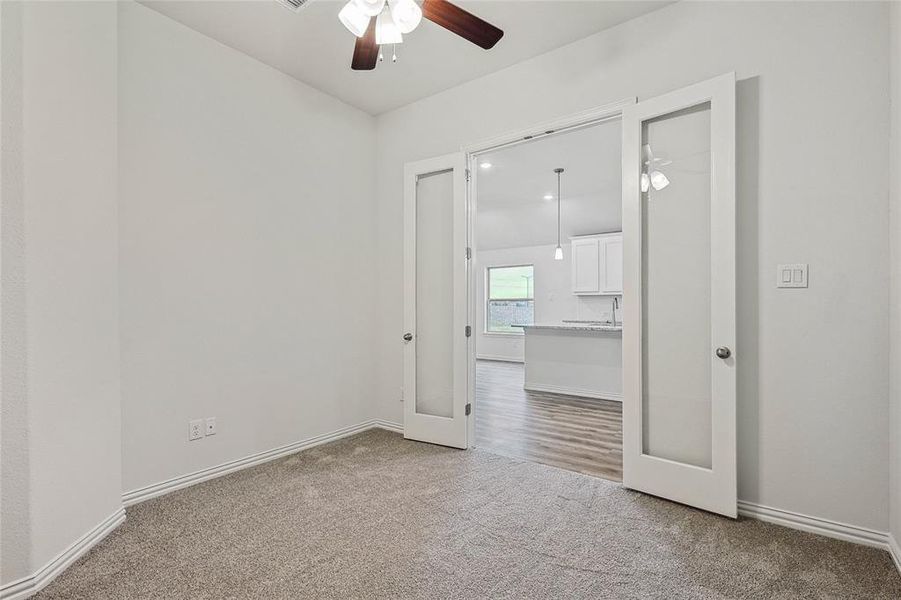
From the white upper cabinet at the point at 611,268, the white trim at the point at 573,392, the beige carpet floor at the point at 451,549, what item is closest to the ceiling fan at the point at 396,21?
the beige carpet floor at the point at 451,549

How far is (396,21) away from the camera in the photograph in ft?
6.07

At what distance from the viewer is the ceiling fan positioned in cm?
176

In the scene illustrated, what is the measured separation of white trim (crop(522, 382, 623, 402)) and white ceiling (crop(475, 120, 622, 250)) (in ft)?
9.55

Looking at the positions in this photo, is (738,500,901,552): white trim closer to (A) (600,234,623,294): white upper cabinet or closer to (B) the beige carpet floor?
(B) the beige carpet floor


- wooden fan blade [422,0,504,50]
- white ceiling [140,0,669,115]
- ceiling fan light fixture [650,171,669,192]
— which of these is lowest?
ceiling fan light fixture [650,171,669,192]

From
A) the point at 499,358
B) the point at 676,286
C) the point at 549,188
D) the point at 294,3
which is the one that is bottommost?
the point at 499,358

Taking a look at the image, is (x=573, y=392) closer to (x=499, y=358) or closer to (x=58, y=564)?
(x=499, y=358)

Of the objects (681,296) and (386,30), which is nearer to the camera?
(386,30)

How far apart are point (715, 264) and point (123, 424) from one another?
3422mm

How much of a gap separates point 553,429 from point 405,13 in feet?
11.3

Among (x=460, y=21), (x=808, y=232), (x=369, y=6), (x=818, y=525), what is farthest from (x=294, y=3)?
(x=818, y=525)

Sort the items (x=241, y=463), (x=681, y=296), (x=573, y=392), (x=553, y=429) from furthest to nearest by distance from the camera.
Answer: (x=573, y=392)
(x=553, y=429)
(x=241, y=463)
(x=681, y=296)

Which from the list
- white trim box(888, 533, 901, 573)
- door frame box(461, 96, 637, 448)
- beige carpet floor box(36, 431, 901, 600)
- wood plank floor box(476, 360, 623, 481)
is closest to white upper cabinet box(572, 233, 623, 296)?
wood plank floor box(476, 360, 623, 481)

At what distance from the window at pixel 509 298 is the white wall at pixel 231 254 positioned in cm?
572
